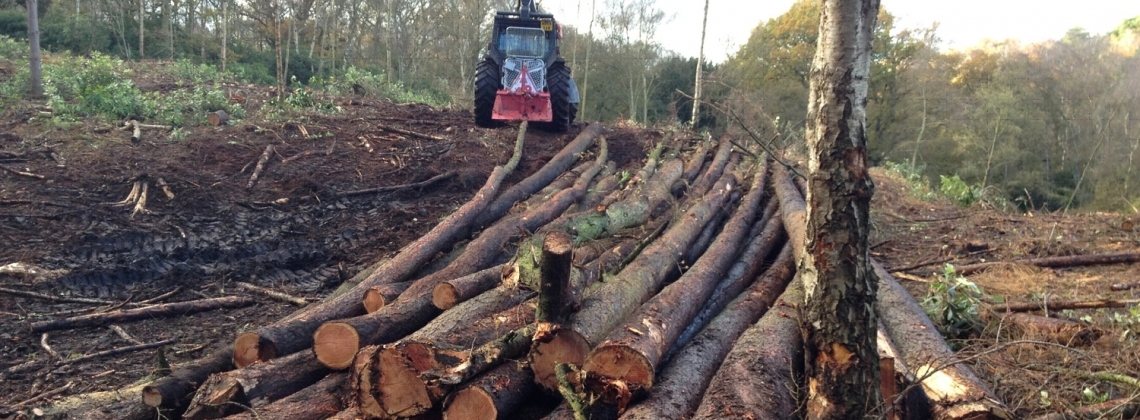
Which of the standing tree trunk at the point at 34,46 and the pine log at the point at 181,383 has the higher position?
the standing tree trunk at the point at 34,46

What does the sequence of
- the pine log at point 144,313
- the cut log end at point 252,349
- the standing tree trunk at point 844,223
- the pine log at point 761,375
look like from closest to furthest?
the standing tree trunk at point 844,223
the pine log at point 761,375
the cut log end at point 252,349
the pine log at point 144,313

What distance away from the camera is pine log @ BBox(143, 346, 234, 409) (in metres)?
3.44

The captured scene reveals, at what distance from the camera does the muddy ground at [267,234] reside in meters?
4.38

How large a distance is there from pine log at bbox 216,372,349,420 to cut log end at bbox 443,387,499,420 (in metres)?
0.73

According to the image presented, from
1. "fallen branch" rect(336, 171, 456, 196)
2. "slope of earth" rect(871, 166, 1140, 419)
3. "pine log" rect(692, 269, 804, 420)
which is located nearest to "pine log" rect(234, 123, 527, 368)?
"fallen branch" rect(336, 171, 456, 196)

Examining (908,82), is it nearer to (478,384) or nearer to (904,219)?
(904,219)

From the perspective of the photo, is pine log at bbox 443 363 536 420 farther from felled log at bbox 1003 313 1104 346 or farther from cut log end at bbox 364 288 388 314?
felled log at bbox 1003 313 1104 346

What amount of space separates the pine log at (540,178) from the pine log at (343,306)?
0.40 feet

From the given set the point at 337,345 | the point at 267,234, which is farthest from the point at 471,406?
the point at 267,234

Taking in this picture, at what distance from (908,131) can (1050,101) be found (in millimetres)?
3784

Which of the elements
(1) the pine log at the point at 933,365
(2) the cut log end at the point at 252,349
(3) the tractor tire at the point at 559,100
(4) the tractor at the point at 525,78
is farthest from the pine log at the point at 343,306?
(3) the tractor tire at the point at 559,100

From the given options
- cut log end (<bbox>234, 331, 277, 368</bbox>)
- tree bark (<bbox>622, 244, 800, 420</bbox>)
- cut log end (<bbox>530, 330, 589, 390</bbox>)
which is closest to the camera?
tree bark (<bbox>622, 244, 800, 420</bbox>)

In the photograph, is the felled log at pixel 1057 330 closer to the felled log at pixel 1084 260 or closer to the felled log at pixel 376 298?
the felled log at pixel 1084 260

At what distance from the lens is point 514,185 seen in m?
8.45
